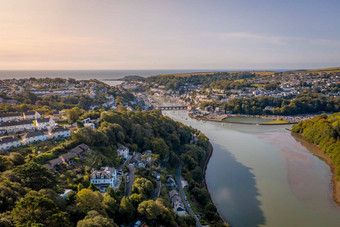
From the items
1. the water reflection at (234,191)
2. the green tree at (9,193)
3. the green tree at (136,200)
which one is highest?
the green tree at (9,193)

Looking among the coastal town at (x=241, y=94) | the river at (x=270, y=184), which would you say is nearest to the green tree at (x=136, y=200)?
the river at (x=270, y=184)

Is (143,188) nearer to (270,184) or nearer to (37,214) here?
(37,214)

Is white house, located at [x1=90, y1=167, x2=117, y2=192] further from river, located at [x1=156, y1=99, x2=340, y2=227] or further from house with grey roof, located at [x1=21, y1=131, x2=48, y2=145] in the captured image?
river, located at [x1=156, y1=99, x2=340, y2=227]

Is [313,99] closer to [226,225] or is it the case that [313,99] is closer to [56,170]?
[226,225]

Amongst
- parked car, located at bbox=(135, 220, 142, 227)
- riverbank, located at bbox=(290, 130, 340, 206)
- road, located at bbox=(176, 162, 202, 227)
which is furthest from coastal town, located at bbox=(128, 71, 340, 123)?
parked car, located at bbox=(135, 220, 142, 227)

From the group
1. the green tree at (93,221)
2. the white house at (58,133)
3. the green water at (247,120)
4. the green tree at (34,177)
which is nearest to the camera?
the green tree at (93,221)

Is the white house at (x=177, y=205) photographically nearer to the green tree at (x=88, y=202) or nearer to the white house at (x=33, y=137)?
the green tree at (x=88, y=202)
